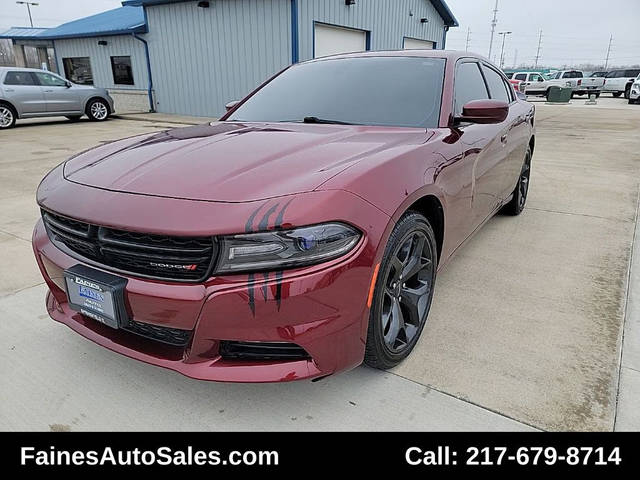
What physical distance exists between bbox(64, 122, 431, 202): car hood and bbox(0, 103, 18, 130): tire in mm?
12155

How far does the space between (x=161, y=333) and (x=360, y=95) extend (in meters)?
1.84

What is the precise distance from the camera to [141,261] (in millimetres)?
1720

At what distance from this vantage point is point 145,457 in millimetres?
1764

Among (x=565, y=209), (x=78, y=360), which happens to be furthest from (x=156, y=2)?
(x=78, y=360)

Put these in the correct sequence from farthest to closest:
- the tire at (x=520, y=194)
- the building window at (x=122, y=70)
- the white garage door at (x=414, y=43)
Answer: the building window at (x=122, y=70)
the white garage door at (x=414, y=43)
the tire at (x=520, y=194)

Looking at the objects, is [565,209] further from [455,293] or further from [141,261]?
[141,261]

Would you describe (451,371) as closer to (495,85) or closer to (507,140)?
(507,140)

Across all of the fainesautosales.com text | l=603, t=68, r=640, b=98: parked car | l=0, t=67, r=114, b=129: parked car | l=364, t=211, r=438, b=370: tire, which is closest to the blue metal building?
l=0, t=67, r=114, b=129: parked car

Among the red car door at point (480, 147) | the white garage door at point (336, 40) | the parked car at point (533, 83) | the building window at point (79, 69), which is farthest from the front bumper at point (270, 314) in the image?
the parked car at point (533, 83)

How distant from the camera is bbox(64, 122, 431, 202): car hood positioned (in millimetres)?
1761

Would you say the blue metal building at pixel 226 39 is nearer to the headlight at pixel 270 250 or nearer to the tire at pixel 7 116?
the tire at pixel 7 116

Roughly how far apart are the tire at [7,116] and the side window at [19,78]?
61 cm

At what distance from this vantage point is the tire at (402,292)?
193 cm

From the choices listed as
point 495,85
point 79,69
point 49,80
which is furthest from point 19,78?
point 495,85
